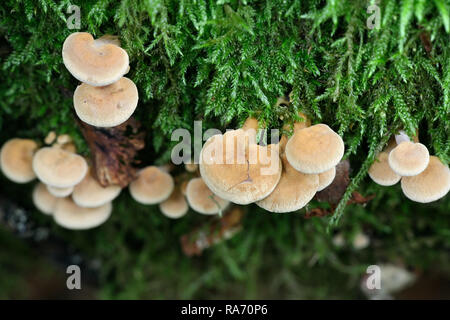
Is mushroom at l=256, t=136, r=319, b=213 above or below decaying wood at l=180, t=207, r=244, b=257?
above

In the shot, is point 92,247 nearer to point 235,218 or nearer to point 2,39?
point 235,218

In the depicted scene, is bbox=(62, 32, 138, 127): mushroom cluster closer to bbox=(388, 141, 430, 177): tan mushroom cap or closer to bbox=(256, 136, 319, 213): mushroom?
bbox=(256, 136, 319, 213): mushroom

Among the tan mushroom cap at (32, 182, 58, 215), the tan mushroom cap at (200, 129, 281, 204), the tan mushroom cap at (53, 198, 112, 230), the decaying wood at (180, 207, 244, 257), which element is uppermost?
the tan mushroom cap at (200, 129, 281, 204)

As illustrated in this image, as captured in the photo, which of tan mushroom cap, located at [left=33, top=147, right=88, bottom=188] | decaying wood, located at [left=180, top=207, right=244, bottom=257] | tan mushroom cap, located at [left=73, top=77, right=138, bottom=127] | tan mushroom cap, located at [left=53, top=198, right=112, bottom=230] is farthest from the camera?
decaying wood, located at [left=180, top=207, right=244, bottom=257]

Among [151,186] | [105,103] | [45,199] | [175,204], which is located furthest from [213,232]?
[105,103]

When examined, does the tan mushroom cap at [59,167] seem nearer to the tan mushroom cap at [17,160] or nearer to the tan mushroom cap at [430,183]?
the tan mushroom cap at [17,160]

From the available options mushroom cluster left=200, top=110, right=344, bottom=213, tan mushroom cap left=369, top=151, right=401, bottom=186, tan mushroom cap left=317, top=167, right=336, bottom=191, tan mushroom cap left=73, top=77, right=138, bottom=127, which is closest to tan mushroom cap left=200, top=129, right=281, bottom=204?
mushroom cluster left=200, top=110, right=344, bottom=213

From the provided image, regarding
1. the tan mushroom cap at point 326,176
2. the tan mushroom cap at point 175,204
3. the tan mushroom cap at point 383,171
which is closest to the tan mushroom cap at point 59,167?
the tan mushroom cap at point 175,204

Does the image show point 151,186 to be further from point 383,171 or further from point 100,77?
point 383,171

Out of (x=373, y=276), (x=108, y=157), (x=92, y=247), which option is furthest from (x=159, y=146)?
(x=373, y=276)
